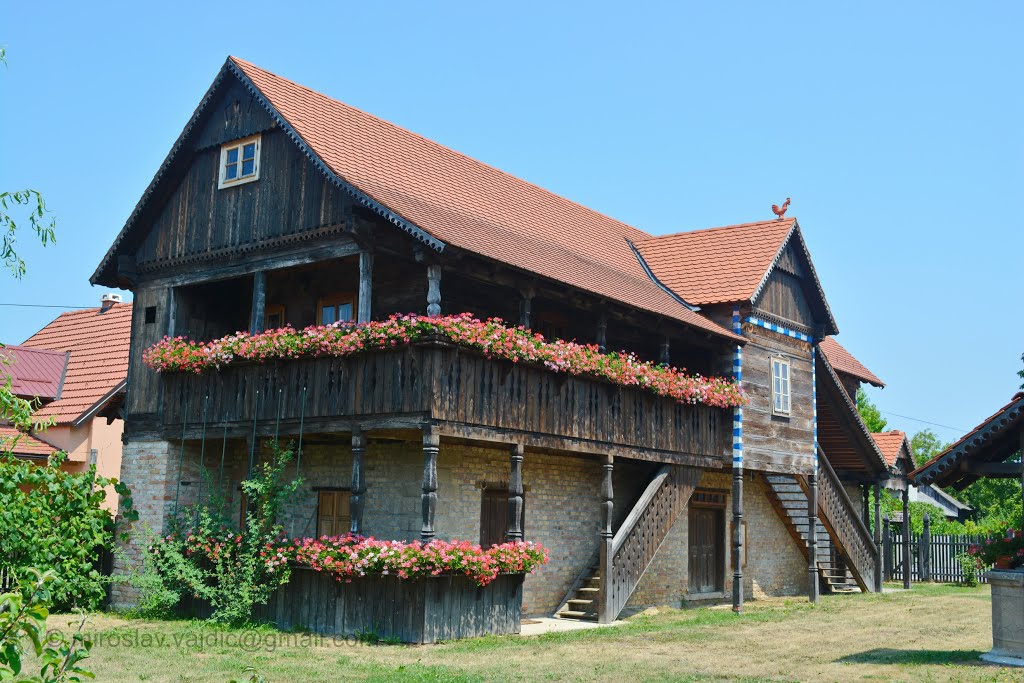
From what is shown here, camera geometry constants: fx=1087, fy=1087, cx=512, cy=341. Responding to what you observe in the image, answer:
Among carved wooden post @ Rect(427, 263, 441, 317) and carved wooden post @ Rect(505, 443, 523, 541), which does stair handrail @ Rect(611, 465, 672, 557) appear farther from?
carved wooden post @ Rect(427, 263, 441, 317)

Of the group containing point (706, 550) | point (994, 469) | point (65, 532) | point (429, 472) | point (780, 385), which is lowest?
point (706, 550)

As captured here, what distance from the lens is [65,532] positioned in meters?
18.5

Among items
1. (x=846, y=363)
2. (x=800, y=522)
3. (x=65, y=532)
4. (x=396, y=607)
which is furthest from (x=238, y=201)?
(x=846, y=363)

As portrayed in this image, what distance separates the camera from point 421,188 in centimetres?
1894

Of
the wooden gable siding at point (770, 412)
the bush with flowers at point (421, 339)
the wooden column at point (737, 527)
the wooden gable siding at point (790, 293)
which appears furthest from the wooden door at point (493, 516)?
the wooden gable siding at point (790, 293)

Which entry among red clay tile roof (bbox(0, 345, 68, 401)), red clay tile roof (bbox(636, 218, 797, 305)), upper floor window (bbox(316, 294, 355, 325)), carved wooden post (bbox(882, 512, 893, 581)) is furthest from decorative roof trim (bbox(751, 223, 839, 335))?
red clay tile roof (bbox(0, 345, 68, 401))

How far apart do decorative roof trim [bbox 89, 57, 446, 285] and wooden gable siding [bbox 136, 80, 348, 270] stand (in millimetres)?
211

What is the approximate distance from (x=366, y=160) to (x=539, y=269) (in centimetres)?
379

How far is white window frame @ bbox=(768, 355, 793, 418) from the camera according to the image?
23422 millimetres

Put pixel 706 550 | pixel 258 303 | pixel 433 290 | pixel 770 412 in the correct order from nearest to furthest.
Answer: pixel 433 290
pixel 258 303
pixel 770 412
pixel 706 550

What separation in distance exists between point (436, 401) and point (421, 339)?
893 millimetres

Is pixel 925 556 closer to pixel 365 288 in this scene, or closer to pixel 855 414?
pixel 855 414

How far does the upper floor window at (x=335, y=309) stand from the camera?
1894 cm

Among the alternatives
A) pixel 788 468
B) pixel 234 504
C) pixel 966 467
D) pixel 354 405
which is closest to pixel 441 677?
pixel 354 405
